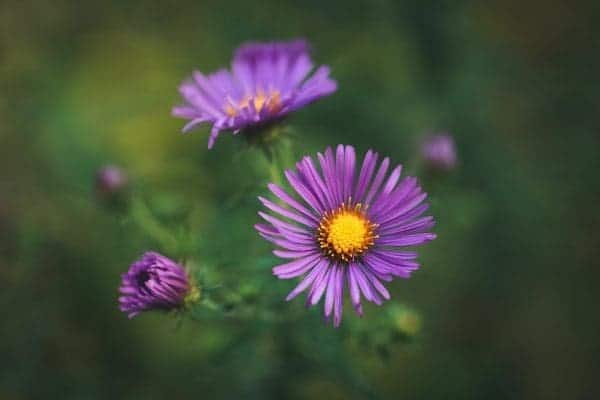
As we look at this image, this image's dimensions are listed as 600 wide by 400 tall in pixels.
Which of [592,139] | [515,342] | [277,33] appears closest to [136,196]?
[277,33]

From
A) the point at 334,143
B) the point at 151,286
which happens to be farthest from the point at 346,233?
the point at 334,143

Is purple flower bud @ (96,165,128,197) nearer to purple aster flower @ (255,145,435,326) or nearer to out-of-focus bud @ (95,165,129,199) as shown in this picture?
out-of-focus bud @ (95,165,129,199)

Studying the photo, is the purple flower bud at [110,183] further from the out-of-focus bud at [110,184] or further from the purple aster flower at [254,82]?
the purple aster flower at [254,82]

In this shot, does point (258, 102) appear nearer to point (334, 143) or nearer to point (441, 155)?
point (441, 155)

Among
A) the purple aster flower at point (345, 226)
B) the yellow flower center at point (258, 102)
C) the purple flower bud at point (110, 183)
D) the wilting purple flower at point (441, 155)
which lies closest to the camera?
the purple aster flower at point (345, 226)

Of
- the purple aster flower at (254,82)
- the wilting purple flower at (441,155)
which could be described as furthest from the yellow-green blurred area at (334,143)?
the purple aster flower at (254,82)
